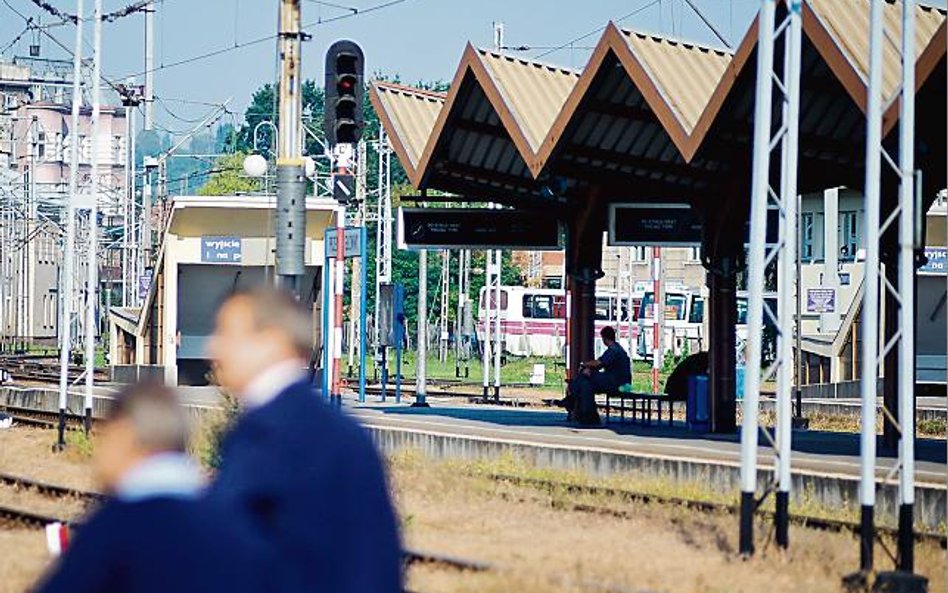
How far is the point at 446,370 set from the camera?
69.6 m

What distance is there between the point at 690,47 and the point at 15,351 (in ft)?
198

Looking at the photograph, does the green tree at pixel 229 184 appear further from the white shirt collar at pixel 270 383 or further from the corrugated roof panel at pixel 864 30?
the white shirt collar at pixel 270 383

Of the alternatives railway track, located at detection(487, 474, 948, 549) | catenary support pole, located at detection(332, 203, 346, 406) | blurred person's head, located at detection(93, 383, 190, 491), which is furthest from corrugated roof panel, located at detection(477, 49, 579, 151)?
blurred person's head, located at detection(93, 383, 190, 491)

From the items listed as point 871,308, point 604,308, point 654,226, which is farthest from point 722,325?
point 604,308

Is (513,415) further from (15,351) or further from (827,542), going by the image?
(15,351)

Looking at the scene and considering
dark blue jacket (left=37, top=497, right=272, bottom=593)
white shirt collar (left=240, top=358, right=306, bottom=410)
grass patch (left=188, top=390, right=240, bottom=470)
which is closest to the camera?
dark blue jacket (left=37, top=497, right=272, bottom=593)

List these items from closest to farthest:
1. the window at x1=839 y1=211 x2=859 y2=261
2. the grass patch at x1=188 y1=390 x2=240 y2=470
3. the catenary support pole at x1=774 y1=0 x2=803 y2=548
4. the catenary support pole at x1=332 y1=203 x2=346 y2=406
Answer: the catenary support pole at x1=774 y1=0 x2=803 y2=548
the grass patch at x1=188 y1=390 x2=240 y2=470
the catenary support pole at x1=332 y1=203 x2=346 y2=406
the window at x1=839 y1=211 x2=859 y2=261

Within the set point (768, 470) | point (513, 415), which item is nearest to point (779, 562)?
point (768, 470)

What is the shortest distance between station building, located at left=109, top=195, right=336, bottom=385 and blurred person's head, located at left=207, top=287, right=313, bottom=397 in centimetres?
3297

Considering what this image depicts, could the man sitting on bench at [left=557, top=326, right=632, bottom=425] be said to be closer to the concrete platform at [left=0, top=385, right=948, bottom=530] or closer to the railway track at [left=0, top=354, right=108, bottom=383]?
the concrete platform at [left=0, top=385, right=948, bottom=530]

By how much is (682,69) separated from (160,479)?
2046 centimetres

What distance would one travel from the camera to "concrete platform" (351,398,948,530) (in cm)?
1702

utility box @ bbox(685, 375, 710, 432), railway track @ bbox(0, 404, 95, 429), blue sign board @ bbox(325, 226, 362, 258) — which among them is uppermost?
blue sign board @ bbox(325, 226, 362, 258)

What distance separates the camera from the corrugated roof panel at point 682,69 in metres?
22.6
